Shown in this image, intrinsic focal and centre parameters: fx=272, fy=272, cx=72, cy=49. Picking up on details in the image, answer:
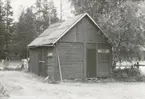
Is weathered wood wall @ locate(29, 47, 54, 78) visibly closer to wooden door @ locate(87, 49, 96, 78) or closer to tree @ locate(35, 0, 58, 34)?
wooden door @ locate(87, 49, 96, 78)

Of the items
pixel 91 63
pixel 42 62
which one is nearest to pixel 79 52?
pixel 91 63

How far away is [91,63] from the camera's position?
22469mm

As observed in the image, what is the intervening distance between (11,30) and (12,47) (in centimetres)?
497

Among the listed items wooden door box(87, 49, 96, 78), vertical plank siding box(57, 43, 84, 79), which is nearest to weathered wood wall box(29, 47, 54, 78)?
vertical plank siding box(57, 43, 84, 79)

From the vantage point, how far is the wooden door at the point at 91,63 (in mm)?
22312

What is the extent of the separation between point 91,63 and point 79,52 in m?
1.47

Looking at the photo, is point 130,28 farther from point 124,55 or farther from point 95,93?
point 95,93

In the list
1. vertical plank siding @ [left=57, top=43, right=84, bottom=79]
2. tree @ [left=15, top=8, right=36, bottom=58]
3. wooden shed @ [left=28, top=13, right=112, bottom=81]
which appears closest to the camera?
wooden shed @ [left=28, top=13, right=112, bottom=81]

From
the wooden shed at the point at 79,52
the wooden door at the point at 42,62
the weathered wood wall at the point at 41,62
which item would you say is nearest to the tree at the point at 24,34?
the weathered wood wall at the point at 41,62

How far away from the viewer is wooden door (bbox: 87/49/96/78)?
2231 centimetres

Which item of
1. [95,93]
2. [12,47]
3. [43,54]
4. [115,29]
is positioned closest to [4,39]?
[12,47]

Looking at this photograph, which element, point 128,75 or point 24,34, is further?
point 24,34

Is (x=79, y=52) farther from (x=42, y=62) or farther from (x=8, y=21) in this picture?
(x=8, y=21)

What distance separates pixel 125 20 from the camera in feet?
72.1
